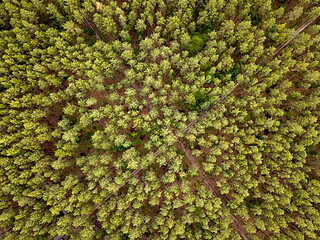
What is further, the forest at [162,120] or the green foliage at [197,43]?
the green foliage at [197,43]

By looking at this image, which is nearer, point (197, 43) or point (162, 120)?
point (197, 43)

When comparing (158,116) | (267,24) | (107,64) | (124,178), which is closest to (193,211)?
(124,178)

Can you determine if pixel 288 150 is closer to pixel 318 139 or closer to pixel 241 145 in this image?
pixel 318 139

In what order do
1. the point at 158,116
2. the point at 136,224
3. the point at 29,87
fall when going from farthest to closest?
the point at 158,116, the point at 29,87, the point at 136,224

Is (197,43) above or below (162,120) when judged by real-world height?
above

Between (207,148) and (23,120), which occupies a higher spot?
(23,120)

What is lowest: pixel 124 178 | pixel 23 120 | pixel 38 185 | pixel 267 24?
pixel 124 178

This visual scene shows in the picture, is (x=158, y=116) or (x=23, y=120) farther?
(x=158, y=116)

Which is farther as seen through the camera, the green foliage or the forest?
the green foliage
